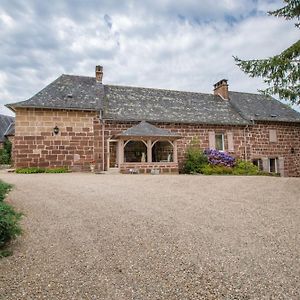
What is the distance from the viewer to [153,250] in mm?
3174

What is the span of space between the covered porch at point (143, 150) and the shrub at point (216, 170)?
1.61m

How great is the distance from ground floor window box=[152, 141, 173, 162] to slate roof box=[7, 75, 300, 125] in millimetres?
1525

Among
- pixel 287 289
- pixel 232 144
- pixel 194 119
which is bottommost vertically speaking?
pixel 287 289

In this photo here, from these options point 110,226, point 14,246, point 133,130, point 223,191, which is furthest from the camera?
point 133,130

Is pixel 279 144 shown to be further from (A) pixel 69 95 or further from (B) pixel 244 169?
(A) pixel 69 95

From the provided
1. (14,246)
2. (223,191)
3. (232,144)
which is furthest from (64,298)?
(232,144)

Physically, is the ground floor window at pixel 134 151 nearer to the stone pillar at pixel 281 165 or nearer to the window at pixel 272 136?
the window at pixel 272 136

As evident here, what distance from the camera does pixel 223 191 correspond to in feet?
24.5

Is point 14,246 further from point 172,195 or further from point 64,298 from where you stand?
point 172,195

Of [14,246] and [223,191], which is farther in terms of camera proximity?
[223,191]

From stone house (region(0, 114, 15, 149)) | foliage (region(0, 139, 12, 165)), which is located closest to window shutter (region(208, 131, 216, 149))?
foliage (region(0, 139, 12, 165))

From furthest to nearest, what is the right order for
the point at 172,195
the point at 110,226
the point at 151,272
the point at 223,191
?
the point at 223,191, the point at 172,195, the point at 110,226, the point at 151,272

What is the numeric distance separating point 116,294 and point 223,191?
5763 millimetres

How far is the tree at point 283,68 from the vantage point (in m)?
8.22
